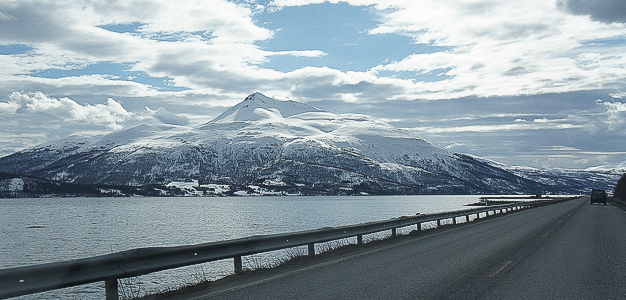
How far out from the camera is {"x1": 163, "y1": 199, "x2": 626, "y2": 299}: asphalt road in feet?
31.1

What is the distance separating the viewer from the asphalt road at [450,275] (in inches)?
374

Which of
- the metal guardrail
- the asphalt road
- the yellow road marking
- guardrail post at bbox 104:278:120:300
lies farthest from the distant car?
guardrail post at bbox 104:278:120:300

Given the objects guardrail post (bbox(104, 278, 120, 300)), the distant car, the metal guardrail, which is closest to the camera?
the metal guardrail

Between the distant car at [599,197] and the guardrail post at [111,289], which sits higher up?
the guardrail post at [111,289]

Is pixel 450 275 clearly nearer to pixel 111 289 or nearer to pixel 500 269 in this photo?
pixel 500 269

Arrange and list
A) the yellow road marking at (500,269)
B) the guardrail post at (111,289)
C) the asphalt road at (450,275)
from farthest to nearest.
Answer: the yellow road marking at (500,269)
the asphalt road at (450,275)
the guardrail post at (111,289)

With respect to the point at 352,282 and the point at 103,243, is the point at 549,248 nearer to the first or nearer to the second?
the point at 352,282

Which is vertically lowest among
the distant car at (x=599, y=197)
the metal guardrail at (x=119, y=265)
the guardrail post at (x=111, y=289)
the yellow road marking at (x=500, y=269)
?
the distant car at (x=599, y=197)

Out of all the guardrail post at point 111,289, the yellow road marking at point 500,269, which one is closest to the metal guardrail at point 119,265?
the guardrail post at point 111,289

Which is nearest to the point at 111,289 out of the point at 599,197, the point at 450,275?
the point at 450,275

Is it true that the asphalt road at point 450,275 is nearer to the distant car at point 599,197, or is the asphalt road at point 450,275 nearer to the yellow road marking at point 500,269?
the yellow road marking at point 500,269

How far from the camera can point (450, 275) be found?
11398mm

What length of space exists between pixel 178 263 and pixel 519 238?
1479 cm

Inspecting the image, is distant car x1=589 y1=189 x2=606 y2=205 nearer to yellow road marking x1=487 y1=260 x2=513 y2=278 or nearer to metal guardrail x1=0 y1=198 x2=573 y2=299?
yellow road marking x1=487 y1=260 x2=513 y2=278
